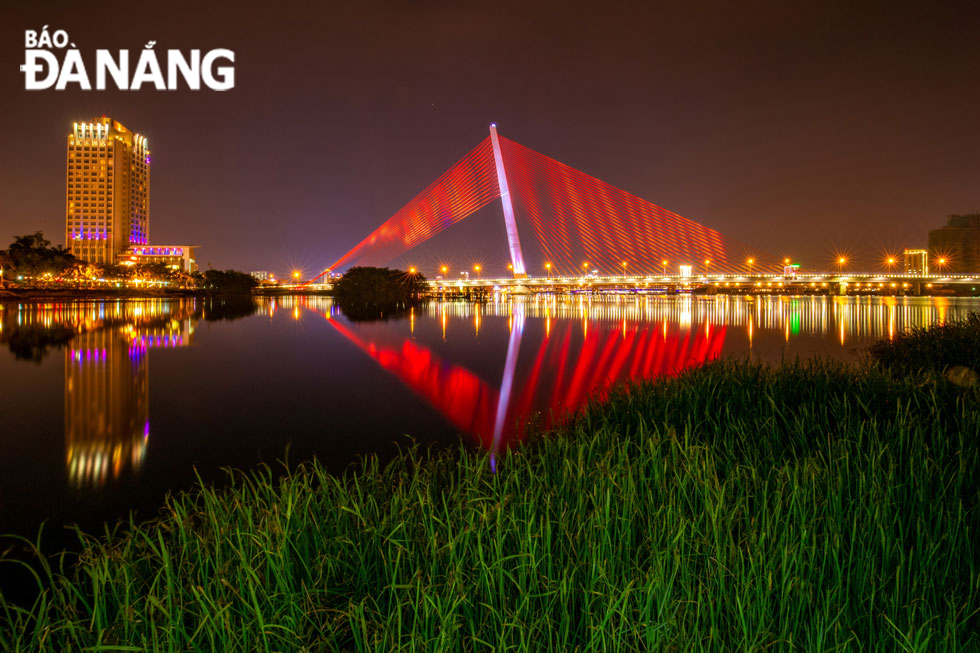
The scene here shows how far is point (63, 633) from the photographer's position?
79.3 inches

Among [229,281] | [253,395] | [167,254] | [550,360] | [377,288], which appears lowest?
[253,395]

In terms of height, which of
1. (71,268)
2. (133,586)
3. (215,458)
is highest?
(71,268)

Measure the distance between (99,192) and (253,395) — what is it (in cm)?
15433

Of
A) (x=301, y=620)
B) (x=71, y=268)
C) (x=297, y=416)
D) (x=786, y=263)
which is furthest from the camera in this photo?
(x=786, y=263)

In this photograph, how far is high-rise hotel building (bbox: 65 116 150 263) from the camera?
5162 inches

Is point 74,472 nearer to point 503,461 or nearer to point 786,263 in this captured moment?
point 503,461

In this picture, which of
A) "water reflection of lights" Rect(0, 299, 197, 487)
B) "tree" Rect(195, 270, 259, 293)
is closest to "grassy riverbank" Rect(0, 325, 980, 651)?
"water reflection of lights" Rect(0, 299, 197, 487)

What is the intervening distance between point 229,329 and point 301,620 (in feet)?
72.8

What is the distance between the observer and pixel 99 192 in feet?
437

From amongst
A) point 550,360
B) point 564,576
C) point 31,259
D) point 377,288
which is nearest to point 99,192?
point 31,259

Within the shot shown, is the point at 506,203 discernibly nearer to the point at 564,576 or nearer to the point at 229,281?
the point at 564,576

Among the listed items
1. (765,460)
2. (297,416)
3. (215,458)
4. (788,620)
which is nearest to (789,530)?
(788,620)

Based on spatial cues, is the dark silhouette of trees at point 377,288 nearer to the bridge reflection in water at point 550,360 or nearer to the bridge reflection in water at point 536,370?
the bridge reflection in water at point 550,360

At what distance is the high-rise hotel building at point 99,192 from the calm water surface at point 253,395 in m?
135
